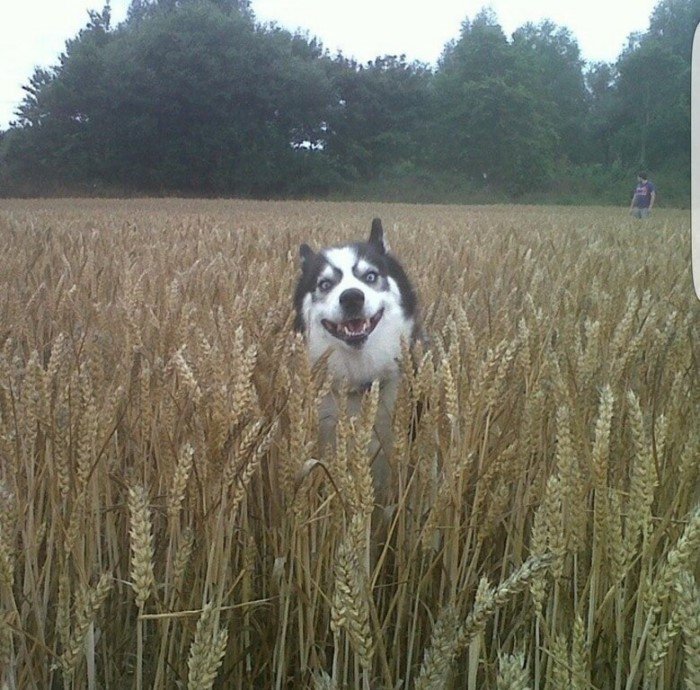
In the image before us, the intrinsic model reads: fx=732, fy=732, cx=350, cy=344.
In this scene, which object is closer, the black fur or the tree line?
the black fur

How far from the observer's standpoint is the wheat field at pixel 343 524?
2.08ft

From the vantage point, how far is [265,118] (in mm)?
6641

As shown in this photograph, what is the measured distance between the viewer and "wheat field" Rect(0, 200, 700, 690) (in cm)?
63

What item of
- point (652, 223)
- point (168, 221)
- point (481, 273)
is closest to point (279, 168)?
point (168, 221)

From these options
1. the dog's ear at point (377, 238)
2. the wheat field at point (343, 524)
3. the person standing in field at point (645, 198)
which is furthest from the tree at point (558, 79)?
the wheat field at point (343, 524)

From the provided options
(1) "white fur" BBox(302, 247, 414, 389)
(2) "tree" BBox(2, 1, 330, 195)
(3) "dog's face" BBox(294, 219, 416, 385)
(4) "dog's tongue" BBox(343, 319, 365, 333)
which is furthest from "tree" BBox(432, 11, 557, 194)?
(4) "dog's tongue" BBox(343, 319, 365, 333)

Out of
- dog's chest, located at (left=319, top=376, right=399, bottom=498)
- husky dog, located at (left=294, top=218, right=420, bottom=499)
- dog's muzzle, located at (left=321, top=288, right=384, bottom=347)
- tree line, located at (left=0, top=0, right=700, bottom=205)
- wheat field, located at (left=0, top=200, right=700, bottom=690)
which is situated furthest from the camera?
tree line, located at (left=0, top=0, right=700, bottom=205)

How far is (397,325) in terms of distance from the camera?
1886 millimetres

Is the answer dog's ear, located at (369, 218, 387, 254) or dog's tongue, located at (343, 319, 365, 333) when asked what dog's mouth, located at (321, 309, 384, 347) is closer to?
dog's tongue, located at (343, 319, 365, 333)

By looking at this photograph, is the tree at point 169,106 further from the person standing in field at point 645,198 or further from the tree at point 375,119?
the person standing in field at point 645,198

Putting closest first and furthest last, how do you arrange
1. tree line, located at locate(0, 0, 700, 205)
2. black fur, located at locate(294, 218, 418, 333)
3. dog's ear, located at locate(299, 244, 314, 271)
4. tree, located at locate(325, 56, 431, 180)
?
black fur, located at locate(294, 218, 418, 333), dog's ear, located at locate(299, 244, 314, 271), tree line, located at locate(0, 0, 700, 205), tree, located at locate(325, 56, 431, 180)

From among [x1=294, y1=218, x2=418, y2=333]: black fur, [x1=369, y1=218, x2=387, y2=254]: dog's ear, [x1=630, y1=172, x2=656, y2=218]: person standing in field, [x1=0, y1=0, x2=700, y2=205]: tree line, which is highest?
[x1=0, y1=0, x2=700, y2=205]: tree line

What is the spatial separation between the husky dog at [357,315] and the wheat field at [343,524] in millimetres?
487

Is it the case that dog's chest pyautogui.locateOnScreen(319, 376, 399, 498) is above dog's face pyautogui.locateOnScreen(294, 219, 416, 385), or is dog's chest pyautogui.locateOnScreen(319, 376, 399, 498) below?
below
